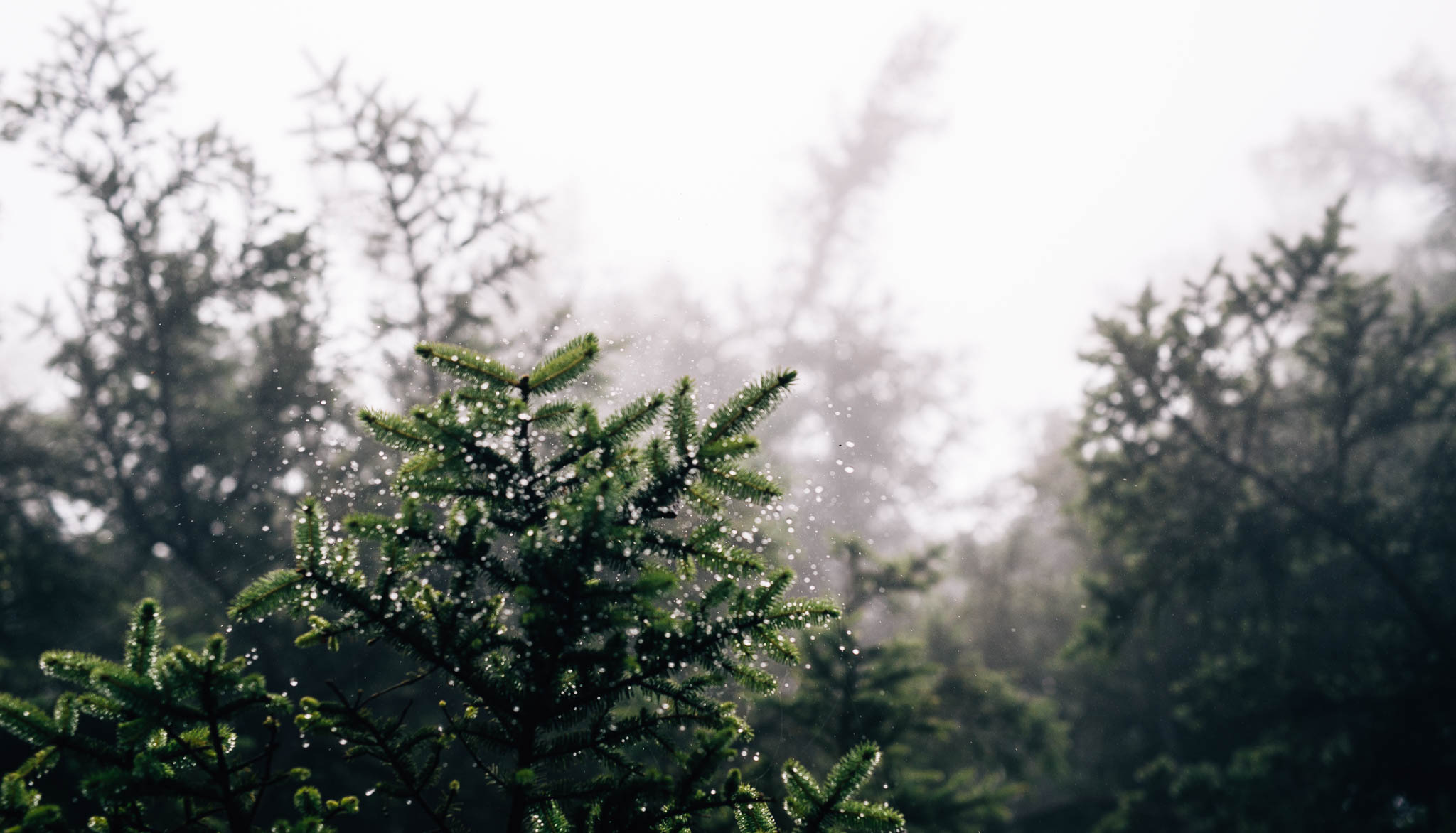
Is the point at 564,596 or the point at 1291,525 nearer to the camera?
the point at 564,596

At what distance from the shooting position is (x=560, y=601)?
4.97ft

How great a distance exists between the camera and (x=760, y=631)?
1.62 metres

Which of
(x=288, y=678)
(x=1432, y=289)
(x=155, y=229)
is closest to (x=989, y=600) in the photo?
(x=288, y=678)

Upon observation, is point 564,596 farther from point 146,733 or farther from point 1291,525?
point 1291,525

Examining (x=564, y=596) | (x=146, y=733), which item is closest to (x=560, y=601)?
(x=564, y=596)

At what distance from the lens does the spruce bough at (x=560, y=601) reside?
4.90 feet

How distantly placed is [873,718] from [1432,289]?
18.9 metres

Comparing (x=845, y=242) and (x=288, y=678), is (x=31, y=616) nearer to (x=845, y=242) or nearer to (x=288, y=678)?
(x=288, y=678)

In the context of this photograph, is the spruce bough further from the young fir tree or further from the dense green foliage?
the dense green foliage

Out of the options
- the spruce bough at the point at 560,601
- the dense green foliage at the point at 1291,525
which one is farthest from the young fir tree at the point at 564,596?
the dense green foliage at the point at 1291,525

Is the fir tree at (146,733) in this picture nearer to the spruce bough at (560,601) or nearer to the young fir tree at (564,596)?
the spruce bough at (560,601)

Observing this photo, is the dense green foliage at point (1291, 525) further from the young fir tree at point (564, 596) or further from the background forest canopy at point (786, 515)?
the young fir tree at point (564, 596)

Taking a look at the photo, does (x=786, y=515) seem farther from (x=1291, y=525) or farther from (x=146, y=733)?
(x=1291, y=525)

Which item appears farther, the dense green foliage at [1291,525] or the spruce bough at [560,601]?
the dense green foliage at [1291,525]
